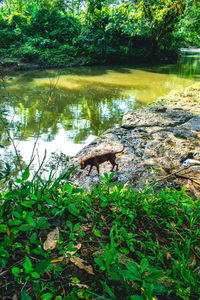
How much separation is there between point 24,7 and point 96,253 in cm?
2089

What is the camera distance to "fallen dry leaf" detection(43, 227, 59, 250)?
117 cm

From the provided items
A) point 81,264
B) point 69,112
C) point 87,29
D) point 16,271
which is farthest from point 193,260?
point 87,29

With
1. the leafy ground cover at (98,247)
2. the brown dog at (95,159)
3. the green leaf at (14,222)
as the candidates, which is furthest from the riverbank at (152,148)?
the green leaf at (14,222)

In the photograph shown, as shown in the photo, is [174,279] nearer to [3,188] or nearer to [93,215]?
[93,215]

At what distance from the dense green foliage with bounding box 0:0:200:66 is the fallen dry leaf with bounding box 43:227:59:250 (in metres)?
14.6

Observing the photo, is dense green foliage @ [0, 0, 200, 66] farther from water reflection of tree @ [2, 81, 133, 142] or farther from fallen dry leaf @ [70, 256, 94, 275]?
fallen dry leaf @ [70, 256, 94, 275]

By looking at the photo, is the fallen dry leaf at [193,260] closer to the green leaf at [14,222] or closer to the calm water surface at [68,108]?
the green leaf at [14,222]

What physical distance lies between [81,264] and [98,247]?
17 centimetres

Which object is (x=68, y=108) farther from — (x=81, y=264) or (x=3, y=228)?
(x=81, y=264)

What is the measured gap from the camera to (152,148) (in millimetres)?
3283

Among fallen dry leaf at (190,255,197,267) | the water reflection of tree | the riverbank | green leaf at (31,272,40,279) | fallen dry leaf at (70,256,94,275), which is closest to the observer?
green leaf at (31,272,40,279)

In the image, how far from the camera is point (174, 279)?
1.05 m

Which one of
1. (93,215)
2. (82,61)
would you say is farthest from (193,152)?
(82,61)

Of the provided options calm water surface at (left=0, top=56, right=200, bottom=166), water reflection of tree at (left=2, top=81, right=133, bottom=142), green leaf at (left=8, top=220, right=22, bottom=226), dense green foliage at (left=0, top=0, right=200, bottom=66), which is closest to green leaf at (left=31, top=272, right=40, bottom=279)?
green leaf at (left=8, top=220, right=22, bottom=226)
